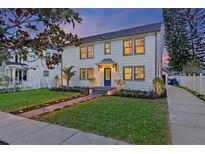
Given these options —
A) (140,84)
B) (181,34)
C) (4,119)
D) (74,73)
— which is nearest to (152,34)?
(140,84)

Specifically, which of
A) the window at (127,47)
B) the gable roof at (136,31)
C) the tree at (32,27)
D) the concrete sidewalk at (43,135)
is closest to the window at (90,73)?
the gable roof at (136,31)

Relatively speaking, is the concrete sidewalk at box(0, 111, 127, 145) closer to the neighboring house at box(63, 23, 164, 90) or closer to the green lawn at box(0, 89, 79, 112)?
the green lawn at box(0, 89, 79, 112)

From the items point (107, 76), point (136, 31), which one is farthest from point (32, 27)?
point (107, 76)

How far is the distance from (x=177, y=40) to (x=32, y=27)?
30.7 m

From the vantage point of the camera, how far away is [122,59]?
1523cm

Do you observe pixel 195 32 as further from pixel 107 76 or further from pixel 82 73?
pixel 82 73

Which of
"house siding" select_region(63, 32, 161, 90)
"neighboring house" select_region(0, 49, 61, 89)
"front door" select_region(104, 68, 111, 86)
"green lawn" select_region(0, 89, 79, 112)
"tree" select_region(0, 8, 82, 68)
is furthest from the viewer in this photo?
"neighboring house" select_region(0, 49, 61, 89)

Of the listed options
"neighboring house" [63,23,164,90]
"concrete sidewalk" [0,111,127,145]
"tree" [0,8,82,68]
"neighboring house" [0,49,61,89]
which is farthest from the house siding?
"tree" [0,8,82,68]

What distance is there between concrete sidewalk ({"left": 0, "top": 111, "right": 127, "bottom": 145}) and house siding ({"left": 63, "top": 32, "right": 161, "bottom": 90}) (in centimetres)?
990

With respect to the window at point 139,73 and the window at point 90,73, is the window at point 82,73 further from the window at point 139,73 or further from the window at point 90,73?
the window at point 139,73

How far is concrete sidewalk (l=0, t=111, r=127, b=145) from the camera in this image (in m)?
4.15

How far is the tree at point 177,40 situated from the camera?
29580 millimetres
